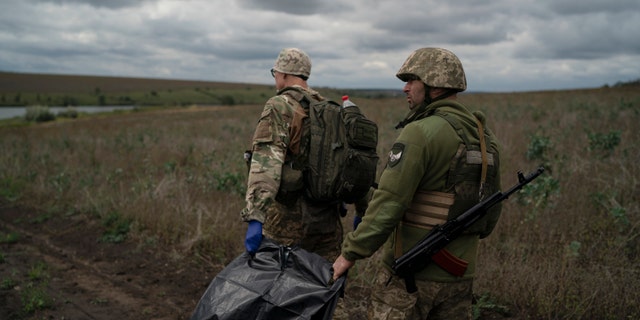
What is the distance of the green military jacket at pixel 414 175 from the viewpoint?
2.22 metres

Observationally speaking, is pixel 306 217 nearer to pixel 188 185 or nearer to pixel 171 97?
pixel 188 185

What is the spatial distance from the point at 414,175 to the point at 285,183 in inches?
45.1

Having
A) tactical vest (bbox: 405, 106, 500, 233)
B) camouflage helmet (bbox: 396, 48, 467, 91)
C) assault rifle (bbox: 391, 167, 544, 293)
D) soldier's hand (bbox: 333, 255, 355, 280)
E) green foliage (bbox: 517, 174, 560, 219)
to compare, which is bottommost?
green foliage (bbox: 517, 174, 560, 219)

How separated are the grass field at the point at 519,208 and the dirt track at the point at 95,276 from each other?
295 mm

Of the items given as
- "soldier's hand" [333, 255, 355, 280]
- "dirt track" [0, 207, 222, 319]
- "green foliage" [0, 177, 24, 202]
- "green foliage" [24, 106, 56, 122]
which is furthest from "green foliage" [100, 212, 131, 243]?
"green foliage" [24, 106, 56, 122]

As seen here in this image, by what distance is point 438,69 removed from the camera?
2.35m

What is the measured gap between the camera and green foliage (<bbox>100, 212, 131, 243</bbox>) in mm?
6801

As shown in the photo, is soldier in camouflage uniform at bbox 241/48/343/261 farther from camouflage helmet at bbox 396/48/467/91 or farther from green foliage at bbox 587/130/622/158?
green foliage at bbox 587/130/622/158

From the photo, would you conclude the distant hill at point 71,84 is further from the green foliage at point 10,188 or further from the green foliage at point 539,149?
the green foliage at point 539,149

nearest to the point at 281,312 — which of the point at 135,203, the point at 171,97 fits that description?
the point at 135,203

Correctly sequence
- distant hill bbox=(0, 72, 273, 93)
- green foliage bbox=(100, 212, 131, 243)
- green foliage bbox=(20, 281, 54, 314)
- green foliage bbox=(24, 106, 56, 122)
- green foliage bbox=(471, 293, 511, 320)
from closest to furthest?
green foliage bbox=(471, 293, 511, 320), green foliage bbox=(20, 281, 54, 314), green foliage bbox=(100, 212, 131, 243), green foliage bbox=(24, 106, 56, 122), distant hill bbox=(0, 72, 273, 93)

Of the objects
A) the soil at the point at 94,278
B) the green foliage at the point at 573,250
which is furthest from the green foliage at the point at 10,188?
the green foliage at the point at 573,250

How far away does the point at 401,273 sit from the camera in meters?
2.39

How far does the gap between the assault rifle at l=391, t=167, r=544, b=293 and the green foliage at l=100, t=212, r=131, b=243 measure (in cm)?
557
